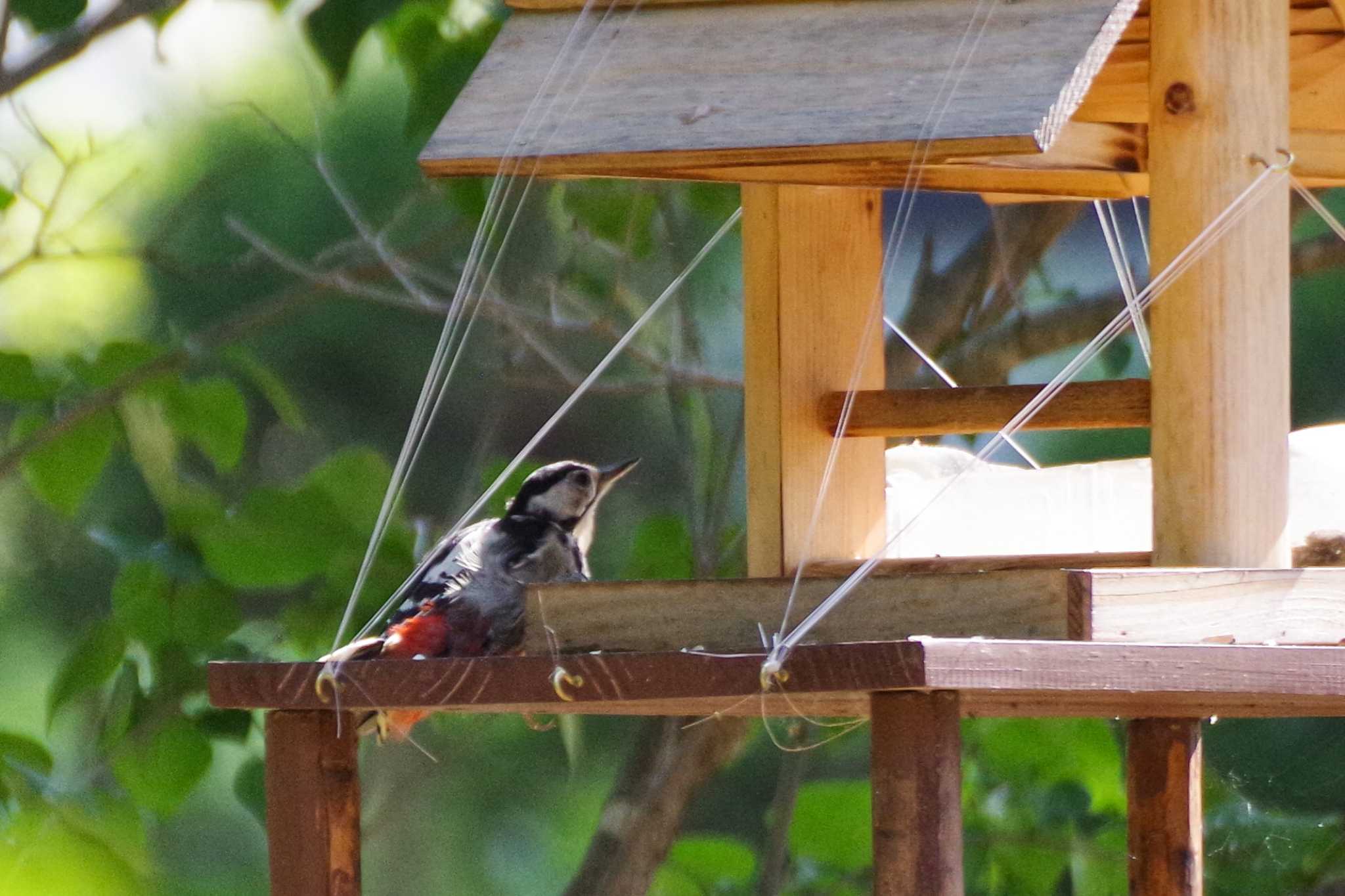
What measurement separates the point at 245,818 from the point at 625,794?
889 millimetres

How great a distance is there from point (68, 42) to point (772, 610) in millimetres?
2788

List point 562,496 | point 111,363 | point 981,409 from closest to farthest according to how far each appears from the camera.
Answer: point 981,409 → point 562,496 → point 111,363

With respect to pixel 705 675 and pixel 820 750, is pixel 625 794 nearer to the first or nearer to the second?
pixel 820 750

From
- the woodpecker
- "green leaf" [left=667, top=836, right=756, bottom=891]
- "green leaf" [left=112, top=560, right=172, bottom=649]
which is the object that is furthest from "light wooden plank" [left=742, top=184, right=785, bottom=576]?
"green leaf" [left=667, top=836, right=756, bottom=891]

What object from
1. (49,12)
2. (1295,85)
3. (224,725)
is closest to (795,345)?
(1295,85)

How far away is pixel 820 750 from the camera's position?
430 centimetres

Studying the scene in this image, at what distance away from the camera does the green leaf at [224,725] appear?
3303 millimetres

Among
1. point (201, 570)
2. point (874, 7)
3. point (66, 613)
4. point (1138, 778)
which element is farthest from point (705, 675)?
point (66, 613)

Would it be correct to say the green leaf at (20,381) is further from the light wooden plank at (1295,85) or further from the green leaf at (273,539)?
Answer: the light wooden plank at (1295,85)

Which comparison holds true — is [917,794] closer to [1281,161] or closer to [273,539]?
[1281,161]

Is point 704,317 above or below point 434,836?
above

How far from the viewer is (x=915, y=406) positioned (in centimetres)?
204

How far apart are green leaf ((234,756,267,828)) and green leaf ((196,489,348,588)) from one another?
0.37m

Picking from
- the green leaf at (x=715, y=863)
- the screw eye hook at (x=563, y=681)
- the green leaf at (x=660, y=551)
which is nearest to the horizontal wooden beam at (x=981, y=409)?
the screw eye hook at (x=563, y=681)
